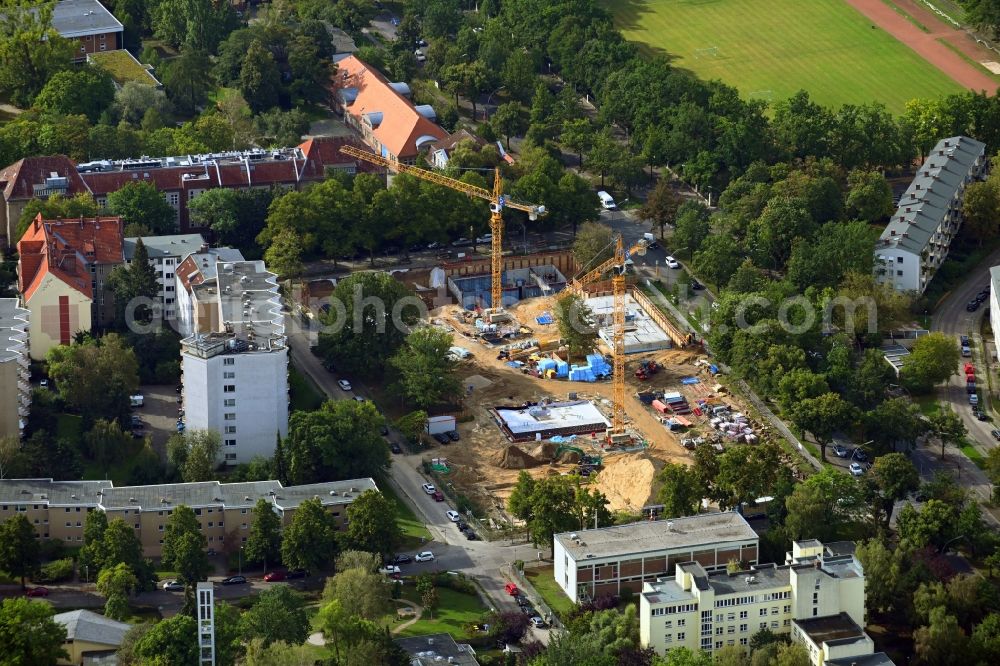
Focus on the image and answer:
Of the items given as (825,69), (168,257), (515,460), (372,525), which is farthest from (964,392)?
(825,69)

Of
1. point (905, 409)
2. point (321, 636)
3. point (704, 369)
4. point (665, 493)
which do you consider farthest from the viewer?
point (704, 369)

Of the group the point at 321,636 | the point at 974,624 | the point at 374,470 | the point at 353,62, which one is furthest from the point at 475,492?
the point at 353,62

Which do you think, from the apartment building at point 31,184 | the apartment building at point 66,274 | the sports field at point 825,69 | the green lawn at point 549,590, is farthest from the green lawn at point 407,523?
the sports field at point 825,69

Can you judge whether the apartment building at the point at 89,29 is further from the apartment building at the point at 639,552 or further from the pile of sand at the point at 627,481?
the apartment building at the point at 639,552

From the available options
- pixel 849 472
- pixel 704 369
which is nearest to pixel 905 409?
pixel 849 472

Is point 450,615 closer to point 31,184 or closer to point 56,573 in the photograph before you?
point 56,573

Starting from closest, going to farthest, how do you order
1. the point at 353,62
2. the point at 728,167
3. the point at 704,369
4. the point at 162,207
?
1. the point at 704,369
2. the point at 162,207
3. the point at 728,167
4. the point at 353,62

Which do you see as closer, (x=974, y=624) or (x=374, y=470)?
(x=974, y=624)

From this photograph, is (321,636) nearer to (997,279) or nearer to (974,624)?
(974,624)

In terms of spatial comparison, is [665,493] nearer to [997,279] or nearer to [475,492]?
[475,492]
